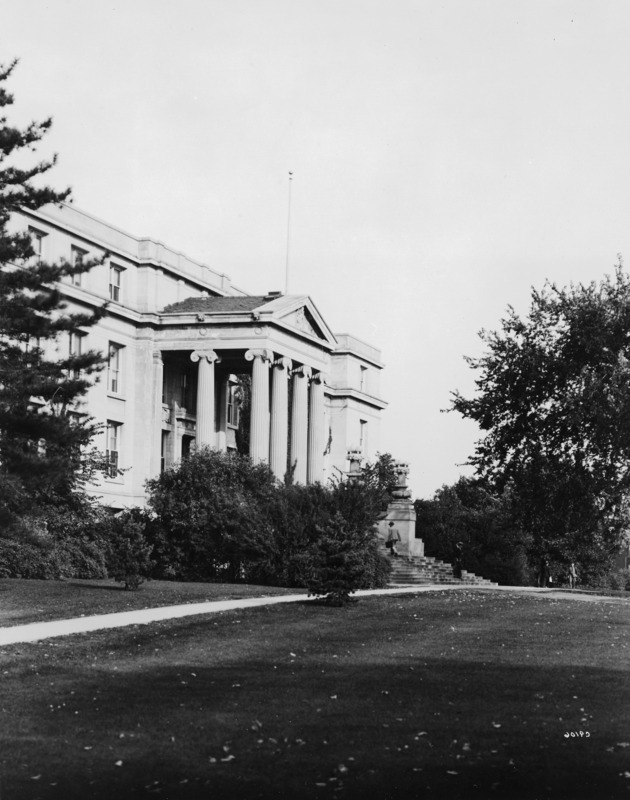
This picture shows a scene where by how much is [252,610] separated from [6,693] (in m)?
11.2

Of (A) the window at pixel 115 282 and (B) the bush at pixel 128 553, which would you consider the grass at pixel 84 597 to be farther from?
(A) the window at pixel 115 282

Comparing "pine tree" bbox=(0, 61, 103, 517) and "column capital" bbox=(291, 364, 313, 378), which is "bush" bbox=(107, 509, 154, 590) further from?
"column capital" bbox=(291, 364, 313, 378)

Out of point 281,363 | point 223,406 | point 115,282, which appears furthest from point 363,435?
point 115,282

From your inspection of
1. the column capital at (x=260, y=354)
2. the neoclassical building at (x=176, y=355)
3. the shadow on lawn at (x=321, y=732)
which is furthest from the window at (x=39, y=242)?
the shadow on lawn at (x=321, y=732)

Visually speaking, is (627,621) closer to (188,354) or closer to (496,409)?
(496,409)

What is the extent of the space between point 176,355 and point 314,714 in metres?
54.0

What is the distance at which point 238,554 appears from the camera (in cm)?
4106

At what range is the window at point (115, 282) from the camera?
205 feet

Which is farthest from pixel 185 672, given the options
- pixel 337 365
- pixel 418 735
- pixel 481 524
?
pixel 337 365

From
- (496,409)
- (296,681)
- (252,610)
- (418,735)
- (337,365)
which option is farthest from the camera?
(337,365)

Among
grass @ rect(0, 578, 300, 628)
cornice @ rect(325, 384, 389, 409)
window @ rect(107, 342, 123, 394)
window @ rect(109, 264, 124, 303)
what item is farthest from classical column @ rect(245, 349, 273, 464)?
grass @ rect(0, 578, 300, 628)

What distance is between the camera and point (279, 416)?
64.2m

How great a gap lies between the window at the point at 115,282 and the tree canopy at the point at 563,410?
2735 centimetres

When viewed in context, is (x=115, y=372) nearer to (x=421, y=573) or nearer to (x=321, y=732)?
(x=421, y=573)
